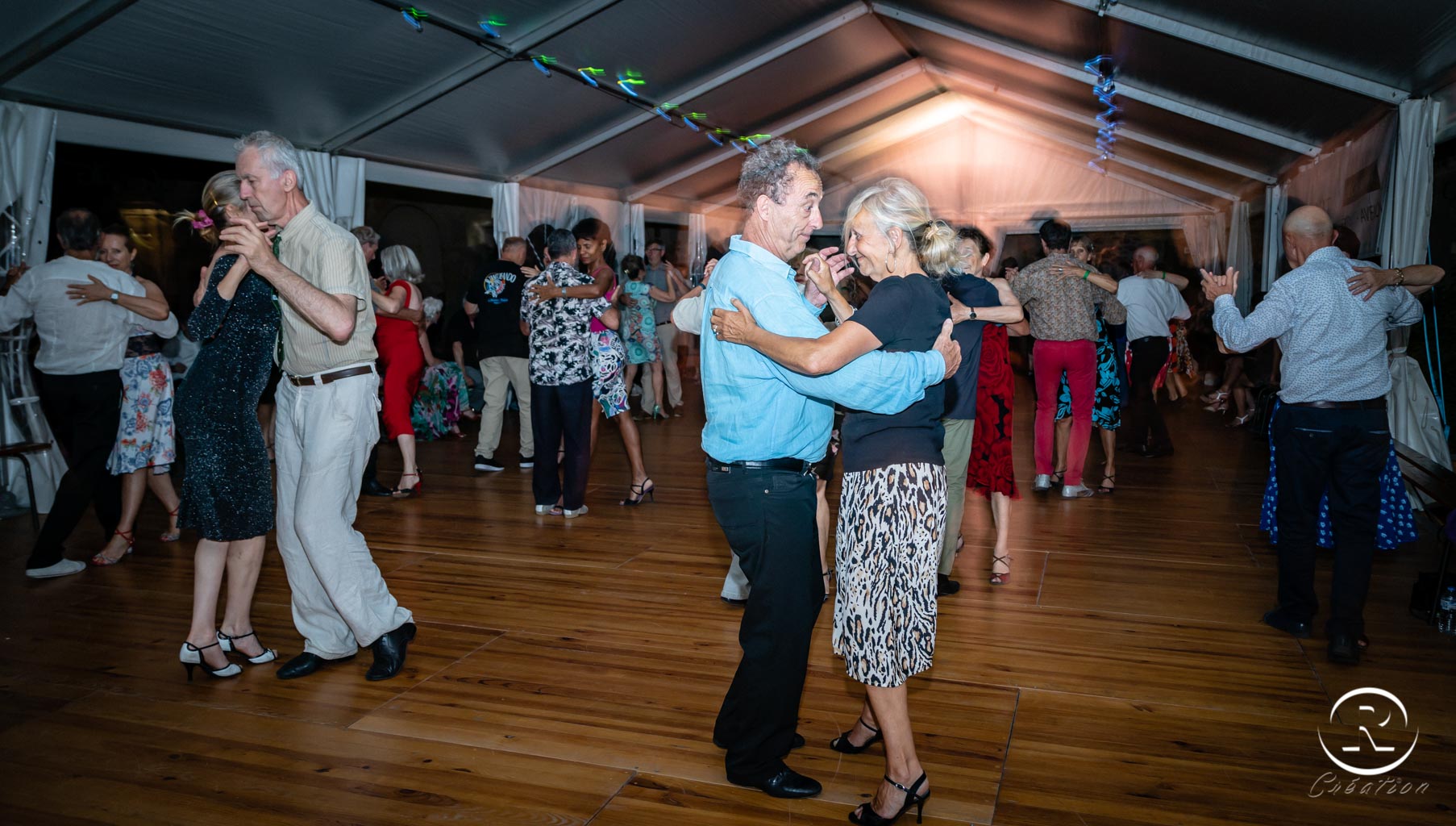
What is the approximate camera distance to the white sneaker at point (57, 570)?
418 cm

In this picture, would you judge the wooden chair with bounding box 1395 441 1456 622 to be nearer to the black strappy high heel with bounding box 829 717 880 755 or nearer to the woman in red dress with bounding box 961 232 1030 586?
the woman in red dress with bounding box 961 232 1030 586

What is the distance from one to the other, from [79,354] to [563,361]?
222 cm

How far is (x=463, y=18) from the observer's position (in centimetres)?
628

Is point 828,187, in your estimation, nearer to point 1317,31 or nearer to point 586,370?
point 1317,31

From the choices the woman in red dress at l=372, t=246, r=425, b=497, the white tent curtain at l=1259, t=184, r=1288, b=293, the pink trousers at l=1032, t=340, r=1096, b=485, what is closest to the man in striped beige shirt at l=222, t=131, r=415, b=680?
the woman in red dress at l=372, t=246, r=425, b=497

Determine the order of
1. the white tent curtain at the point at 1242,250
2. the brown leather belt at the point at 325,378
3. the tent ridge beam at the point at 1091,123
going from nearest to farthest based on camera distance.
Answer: the brown leather belt at the point at 325,378 < the tent ridge beam at the point at 1091,123 < the white tent curtain at the point at 1242,250

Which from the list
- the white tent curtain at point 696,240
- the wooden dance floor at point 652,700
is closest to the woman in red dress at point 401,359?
the wooden dance floor at point 652,700

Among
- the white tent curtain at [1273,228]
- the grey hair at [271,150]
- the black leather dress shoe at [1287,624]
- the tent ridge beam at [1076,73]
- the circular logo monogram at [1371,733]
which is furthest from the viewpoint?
the white tent curtain at [1273,228]

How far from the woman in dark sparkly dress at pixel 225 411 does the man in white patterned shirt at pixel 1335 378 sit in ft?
10.0

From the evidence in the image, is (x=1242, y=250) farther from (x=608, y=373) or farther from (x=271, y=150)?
(x=271, y=150)

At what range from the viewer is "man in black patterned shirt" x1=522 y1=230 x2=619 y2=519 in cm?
511

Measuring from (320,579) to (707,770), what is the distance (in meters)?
1.34

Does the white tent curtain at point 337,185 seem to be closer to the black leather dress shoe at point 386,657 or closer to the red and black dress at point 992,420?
the black leather dress shoe at point 386,657
